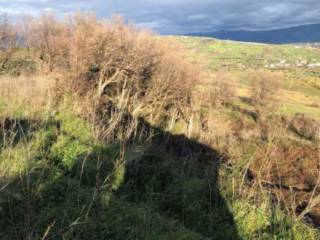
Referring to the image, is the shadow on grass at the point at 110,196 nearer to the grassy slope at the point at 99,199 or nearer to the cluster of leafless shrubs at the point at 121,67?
the grassy slope at the point at 99,199

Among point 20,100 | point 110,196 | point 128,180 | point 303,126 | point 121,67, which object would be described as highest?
point 121,67

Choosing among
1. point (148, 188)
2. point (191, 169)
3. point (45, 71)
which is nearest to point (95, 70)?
point (45, 71)

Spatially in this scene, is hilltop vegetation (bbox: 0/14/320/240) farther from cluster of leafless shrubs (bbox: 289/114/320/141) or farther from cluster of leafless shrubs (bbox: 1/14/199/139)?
cluster of leafless shrubs (bbox: 289/114/320/141)

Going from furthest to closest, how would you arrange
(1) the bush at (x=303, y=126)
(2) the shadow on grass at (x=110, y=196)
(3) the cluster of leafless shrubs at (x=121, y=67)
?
(1) the bush at (x=303, y=126)
(3) the cluster of leafless shrubs at (x=121, y=67)
(2) the shadow on grass at (x=110, y=196)

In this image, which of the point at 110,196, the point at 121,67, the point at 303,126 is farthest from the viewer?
the point at 303,126

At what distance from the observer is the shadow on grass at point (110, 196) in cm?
385

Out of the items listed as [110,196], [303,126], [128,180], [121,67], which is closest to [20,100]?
[128,180]

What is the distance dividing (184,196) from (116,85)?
984 centimetres

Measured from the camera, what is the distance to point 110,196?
4551 mm

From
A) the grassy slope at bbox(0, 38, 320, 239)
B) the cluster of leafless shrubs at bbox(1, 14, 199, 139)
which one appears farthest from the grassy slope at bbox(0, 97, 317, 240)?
the cluster of leafless shrubs at bbox(1, 14, 199, 139)

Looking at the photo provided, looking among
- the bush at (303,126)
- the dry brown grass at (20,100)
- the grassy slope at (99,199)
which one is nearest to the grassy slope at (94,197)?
the grassy slope at (99,199)

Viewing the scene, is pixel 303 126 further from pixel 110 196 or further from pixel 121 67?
pixel 110 196

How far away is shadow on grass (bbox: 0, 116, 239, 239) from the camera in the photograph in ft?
12.6

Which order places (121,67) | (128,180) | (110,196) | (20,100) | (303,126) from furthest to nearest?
(303,126) < (121,67) < (20,100) < (128,180) < (110,196)
